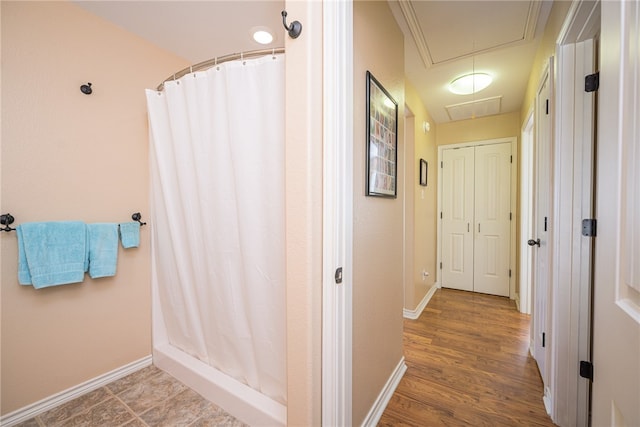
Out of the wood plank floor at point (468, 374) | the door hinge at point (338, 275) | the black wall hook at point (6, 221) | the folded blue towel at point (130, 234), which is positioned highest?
the black wall hook at point (6, 221)

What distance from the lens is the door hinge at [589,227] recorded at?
1215 millimetres

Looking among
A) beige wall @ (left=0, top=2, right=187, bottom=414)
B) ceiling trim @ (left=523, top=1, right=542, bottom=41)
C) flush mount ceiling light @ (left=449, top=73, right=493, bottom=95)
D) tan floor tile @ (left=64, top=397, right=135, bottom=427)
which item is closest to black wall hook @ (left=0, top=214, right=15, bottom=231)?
beige wall @ (left=0, top=2, right=187, bottom=414)

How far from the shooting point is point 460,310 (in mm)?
2922

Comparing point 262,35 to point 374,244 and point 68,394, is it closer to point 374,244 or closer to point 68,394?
point 374,244

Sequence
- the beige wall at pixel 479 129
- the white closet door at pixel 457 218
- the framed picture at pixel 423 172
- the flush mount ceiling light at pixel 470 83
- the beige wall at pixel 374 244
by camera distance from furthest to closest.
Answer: the white closet door at pixel 457 218
the beige wall at pixel 479 129
the framed picture at pixel 423 172
the flush mount ceiling light at pixel 470 83
the beige wall at pixel 374 244

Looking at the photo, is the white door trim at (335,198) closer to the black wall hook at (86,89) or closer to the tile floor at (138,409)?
the tile floor at (138,409)

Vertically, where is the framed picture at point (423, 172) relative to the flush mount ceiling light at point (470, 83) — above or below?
below

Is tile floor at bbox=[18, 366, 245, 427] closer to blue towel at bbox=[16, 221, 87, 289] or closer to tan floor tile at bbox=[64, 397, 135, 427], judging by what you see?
tan floor tile at bbox=[64, 397, 135, 427]

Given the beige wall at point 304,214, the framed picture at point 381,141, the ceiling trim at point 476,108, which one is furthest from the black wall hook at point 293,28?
the ceiling trim at point 476,108

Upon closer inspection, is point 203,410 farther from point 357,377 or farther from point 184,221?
point 184,221

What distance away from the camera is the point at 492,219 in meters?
3.39

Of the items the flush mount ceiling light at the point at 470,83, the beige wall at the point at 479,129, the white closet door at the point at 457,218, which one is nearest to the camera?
the flush mount ceiling light at the point at 470,83

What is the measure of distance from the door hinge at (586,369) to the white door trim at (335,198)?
4.23 feet

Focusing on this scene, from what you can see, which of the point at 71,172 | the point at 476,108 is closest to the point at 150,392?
the point at 71,172
